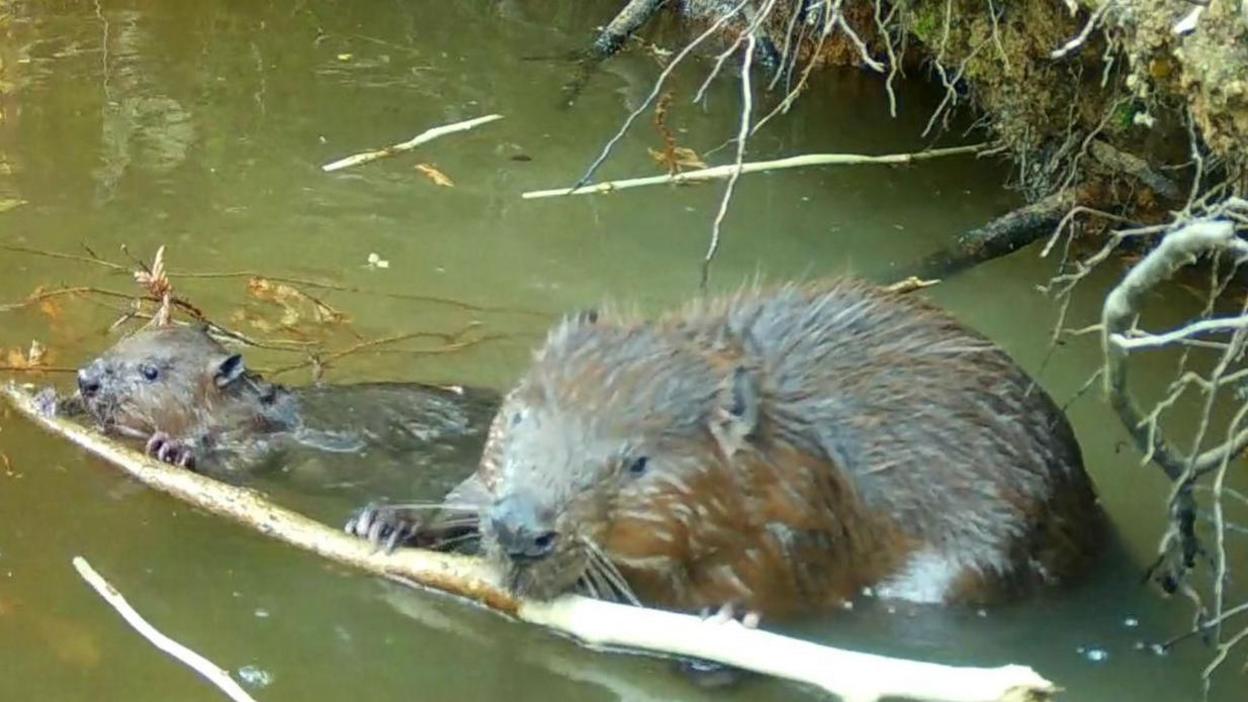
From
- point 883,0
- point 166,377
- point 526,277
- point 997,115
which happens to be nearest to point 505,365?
point 526,277

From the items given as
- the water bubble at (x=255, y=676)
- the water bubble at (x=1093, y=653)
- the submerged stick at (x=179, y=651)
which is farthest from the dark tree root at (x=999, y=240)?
the submerged stick at (x=179, y=651)

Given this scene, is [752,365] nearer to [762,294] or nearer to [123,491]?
[762,294]

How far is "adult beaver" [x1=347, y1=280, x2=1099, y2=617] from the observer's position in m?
2.87

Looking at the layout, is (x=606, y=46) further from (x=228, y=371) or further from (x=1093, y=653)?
(x=1093, y=653)

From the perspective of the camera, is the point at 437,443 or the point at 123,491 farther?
the point at 437,443

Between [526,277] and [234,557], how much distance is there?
5.57ft

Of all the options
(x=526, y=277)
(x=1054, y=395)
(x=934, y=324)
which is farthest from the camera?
(x=526, y=277)

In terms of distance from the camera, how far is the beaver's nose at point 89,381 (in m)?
3.87

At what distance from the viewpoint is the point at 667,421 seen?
9.71 ft

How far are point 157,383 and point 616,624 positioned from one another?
173cm

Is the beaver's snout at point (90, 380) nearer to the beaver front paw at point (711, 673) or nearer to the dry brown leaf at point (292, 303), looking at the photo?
the dry brown leaf at point (292, 303)

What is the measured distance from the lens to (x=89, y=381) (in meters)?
3.88

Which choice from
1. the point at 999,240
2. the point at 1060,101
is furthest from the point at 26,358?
the point at 1060,101

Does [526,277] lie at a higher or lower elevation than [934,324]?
lower
